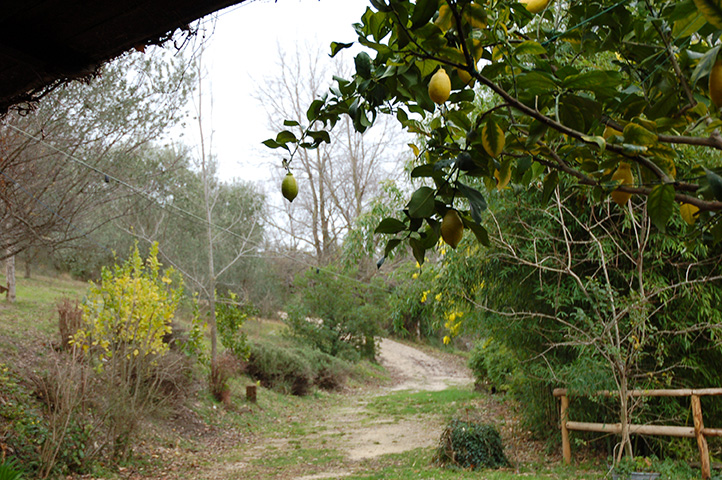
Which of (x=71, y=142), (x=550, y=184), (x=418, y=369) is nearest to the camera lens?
(x=550, y=184)

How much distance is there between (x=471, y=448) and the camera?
486 cm

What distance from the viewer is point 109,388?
15.3 ft

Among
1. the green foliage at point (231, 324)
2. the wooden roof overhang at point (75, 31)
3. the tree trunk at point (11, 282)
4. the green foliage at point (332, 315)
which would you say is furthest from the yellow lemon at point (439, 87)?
the green foliage at point (332, 315)

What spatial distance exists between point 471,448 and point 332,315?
34.1 ft

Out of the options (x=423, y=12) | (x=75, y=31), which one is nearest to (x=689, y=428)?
(x=423, y=12)

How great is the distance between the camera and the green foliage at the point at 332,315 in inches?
566

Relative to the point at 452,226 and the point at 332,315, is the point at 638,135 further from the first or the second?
the point at 332,315

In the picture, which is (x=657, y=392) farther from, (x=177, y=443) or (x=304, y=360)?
Answer: (x=304, y=360)

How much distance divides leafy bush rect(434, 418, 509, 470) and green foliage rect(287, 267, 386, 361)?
30.8 feet

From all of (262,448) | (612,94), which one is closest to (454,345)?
(262,448)

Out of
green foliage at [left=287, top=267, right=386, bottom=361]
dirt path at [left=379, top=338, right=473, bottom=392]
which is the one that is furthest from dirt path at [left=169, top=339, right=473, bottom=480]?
dirt path at [left=379, top=338, right=473, bottom=392]

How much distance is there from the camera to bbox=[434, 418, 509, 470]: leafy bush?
483 cm

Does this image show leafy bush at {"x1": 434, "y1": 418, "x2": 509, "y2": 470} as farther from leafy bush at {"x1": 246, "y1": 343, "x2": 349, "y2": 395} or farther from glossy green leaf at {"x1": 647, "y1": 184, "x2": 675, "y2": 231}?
leafy bush at {"x1": 246, "y1": 343, "x2": 349, "y2": 395}

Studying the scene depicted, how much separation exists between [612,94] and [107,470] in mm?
5104
